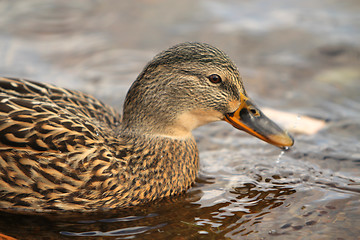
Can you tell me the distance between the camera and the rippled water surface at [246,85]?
490 centimetres

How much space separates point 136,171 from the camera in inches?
206

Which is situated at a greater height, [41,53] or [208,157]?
[41,53]

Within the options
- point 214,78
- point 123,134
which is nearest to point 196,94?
point 214,78

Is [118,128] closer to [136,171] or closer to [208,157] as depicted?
[136,171]

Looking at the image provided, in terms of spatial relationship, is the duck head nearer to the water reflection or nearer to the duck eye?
the duck eye

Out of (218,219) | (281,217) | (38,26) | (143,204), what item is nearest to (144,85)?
(143,204)

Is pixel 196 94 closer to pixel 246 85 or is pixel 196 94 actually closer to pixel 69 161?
pixel 69 161

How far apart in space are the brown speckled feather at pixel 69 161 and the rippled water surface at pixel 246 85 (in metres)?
0.18

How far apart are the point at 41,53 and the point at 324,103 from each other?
463cm

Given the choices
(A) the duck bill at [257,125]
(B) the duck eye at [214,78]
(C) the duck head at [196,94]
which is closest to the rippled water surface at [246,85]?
(A) the duck bill at [257,125]

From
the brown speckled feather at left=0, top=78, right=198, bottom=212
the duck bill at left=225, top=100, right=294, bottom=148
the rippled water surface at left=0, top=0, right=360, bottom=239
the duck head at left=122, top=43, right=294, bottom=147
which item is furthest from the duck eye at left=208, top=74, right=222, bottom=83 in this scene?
the rippled water surface at left=0, top=0, right=360, bottom=239

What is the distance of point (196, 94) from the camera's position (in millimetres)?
5273

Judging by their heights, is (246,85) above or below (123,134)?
above

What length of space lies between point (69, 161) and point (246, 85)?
3.77 metres
